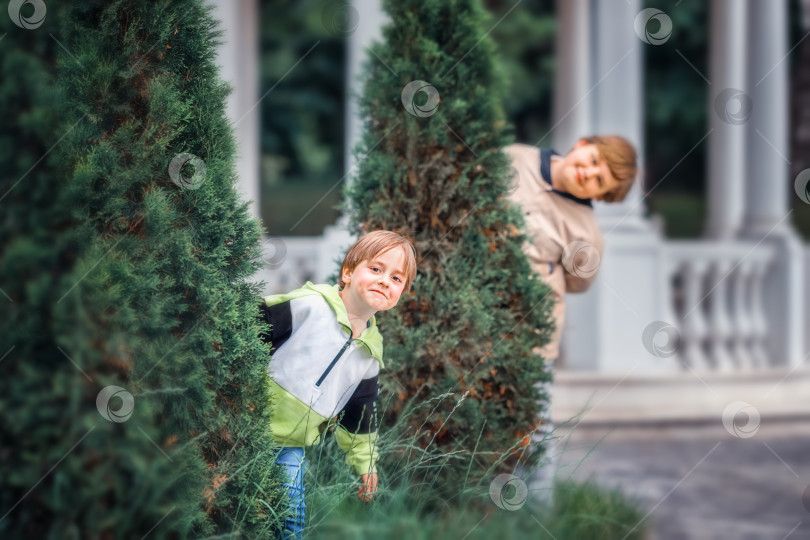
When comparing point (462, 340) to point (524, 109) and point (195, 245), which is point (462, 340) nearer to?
point (195, 245)

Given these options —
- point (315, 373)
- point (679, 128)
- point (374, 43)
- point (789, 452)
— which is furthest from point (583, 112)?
point (679, 128)

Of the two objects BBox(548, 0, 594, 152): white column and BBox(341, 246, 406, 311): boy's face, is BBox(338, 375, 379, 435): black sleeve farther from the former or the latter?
BBox(548, 0, 594, 152): white column

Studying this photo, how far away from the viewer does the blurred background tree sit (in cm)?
1730

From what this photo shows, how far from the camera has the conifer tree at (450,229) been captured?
293 cm

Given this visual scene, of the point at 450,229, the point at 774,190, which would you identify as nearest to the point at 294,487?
the point at 450,229

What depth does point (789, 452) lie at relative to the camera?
626 centimetres

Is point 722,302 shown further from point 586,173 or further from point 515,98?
point 515,98

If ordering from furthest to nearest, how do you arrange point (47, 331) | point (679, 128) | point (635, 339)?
point (679, 128) → point (635, 339) → point (47, 331)

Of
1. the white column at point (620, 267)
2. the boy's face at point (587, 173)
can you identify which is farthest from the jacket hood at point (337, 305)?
the white column at point (620, 267)

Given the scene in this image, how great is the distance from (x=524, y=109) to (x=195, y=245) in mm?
17753

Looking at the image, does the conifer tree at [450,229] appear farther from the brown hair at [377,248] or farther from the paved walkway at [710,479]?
the paved walkway at [710,479]

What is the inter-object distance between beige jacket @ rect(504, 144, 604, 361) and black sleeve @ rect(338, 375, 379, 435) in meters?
1.03

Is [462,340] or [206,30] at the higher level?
[206,30]

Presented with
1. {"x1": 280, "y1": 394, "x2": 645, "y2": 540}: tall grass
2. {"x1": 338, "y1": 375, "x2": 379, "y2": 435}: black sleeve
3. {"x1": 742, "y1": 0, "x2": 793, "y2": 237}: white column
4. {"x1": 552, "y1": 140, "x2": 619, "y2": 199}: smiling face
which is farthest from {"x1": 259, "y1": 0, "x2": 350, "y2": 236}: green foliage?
{"x1": 338, "y1": 375, "x2": 379, "y2": 435}: black sleeve
